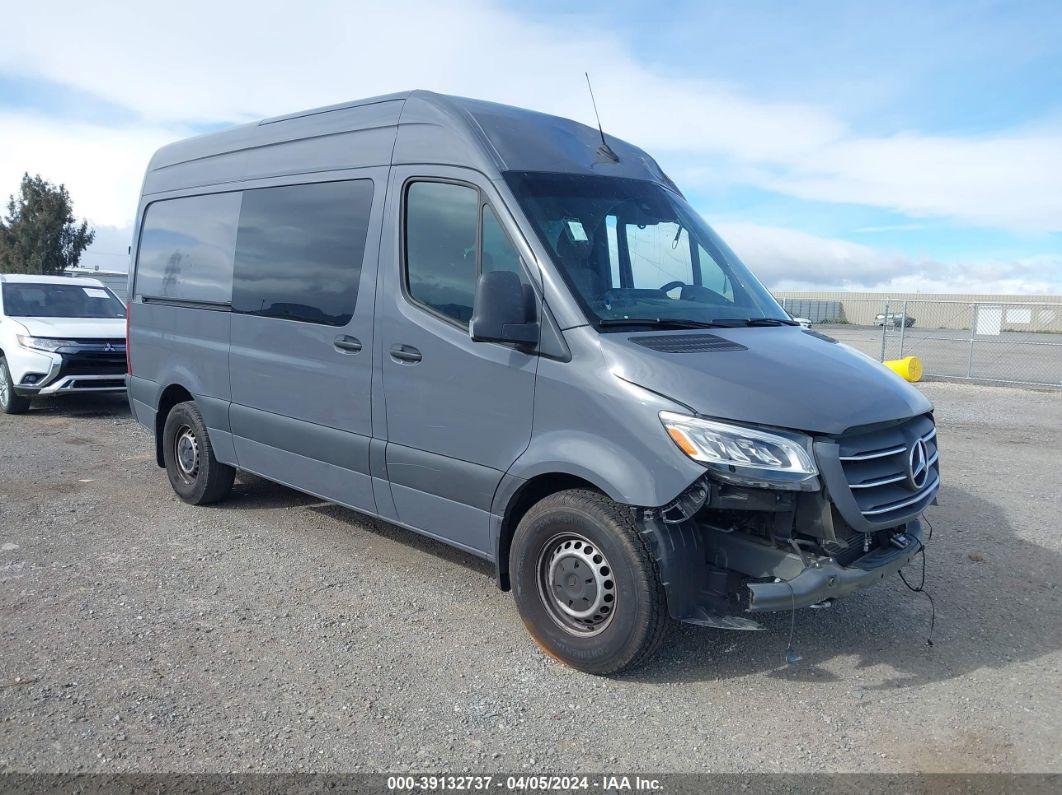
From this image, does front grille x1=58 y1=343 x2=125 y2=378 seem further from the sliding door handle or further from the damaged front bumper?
the damaged front bumper

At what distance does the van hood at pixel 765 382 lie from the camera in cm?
362

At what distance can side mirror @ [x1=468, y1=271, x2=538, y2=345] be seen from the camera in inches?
154

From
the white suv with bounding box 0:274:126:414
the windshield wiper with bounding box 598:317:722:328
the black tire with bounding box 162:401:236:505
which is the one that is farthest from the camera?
the white suv with bounding box 0:274:126:414

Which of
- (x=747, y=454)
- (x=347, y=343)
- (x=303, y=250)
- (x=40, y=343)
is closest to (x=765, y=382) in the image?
(x=747, y=454)

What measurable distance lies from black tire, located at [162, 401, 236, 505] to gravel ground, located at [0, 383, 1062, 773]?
341 millimetres

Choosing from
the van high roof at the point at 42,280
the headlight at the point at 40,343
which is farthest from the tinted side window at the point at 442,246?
the van high roof at the point at 42,280

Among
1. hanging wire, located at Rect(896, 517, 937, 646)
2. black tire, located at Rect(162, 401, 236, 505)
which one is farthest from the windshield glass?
hanging wire, located at Rect(896, 517, 937, 646)

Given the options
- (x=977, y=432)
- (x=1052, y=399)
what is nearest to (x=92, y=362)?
(x=977, y=432)

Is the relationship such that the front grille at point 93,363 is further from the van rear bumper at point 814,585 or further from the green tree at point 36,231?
the green tree at point 36,231

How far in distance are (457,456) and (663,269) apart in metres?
1.51

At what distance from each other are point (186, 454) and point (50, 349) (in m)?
5.20

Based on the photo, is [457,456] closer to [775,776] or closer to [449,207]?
[449,207]

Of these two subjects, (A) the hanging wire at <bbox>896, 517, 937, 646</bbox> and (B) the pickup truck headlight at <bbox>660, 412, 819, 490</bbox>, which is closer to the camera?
(B) the pickup truck headlight at <bbox>660, 412, 819, 490</bbox>

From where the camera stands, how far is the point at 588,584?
398cm
